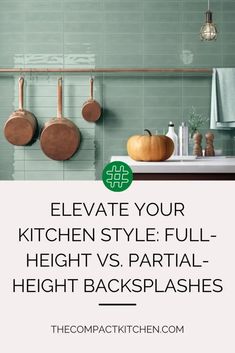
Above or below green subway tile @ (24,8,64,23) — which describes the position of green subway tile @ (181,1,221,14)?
above

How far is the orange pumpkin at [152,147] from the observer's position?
2.56 meters

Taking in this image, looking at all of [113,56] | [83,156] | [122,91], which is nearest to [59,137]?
[83,156]

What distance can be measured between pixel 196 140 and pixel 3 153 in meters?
1.24

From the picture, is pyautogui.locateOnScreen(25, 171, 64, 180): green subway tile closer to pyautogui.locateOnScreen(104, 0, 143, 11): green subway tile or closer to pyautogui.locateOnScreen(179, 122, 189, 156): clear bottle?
pyautogui.locateOnScreen(179, 122, 189, 156): clear bottle

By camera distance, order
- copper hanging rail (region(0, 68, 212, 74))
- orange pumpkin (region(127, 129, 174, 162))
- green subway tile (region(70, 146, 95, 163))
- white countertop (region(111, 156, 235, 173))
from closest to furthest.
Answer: white countertop (region(111, 156, 235, 173)) → orange pumpkin (region(127, 129, 174, 162)) → copper hanging rail (region(0, 68, 212, 74)) → green subway tile (region(70, 146, 95, 163))

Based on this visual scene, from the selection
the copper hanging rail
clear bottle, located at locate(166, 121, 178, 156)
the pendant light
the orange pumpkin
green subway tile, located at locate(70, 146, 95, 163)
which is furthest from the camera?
green subway tile, located at locate(70, 146, 95, 163)

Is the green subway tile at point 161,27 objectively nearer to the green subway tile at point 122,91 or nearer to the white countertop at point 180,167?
the green subway tile at point 122,91

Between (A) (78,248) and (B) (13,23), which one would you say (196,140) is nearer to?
(B) (13,23)

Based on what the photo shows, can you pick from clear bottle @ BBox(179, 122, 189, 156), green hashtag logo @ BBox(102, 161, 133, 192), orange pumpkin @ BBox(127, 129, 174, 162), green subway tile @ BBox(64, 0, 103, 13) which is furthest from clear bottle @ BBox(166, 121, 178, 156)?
green hashtag logo @ BBox(102, 161, 133, 192)

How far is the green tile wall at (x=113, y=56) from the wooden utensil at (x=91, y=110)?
2.2 inches

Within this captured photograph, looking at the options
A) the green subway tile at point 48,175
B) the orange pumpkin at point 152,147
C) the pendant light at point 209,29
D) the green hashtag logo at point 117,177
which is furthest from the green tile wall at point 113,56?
the green hashtag logo at point 117,177

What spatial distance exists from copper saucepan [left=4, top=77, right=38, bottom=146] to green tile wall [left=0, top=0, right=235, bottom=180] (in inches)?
3.2

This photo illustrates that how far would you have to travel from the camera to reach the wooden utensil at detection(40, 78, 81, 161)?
362 cm

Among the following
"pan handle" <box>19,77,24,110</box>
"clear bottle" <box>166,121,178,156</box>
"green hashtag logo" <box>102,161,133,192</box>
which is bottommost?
"green hashtag logo" <box>102,161,133,192</box>
